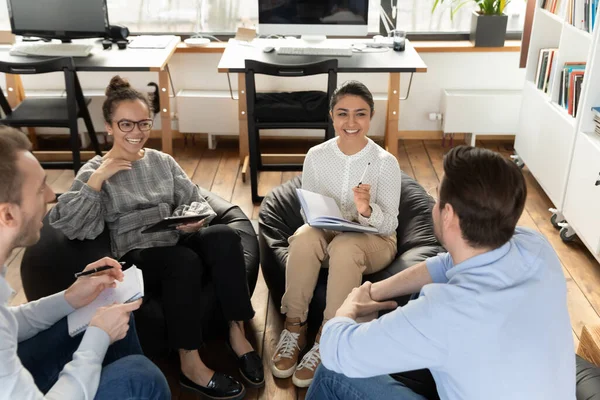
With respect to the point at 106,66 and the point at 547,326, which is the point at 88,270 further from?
the point at 106,66

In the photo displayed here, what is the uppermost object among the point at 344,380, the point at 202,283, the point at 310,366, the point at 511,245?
the point at 511,245

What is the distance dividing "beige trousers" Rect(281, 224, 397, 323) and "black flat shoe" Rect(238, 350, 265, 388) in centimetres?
19

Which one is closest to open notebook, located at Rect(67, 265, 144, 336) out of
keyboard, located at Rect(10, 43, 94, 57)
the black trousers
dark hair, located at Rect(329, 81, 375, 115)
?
the black trousers

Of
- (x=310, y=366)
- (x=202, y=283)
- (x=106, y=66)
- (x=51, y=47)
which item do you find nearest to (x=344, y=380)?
(x=310, y=366)

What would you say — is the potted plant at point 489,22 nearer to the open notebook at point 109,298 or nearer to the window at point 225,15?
the window at point 225,15

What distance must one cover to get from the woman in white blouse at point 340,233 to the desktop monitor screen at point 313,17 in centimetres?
143

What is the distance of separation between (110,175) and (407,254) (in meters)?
1.11

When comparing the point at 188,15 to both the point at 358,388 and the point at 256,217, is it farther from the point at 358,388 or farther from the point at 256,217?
the point at 358,388

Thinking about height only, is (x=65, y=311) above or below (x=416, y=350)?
below

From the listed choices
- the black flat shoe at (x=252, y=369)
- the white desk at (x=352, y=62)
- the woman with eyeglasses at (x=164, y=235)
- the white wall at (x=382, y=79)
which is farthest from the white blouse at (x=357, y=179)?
the white wall at (x=382, y=79)

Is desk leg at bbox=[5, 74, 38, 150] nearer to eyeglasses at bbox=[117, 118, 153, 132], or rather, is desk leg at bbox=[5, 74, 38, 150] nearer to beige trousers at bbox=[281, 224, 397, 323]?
eyeglasses at bbox=[117, 118, 153, 132]

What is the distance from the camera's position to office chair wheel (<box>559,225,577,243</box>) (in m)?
3.18

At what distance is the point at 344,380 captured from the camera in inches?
61.4

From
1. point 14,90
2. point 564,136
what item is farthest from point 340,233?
point 14,90
